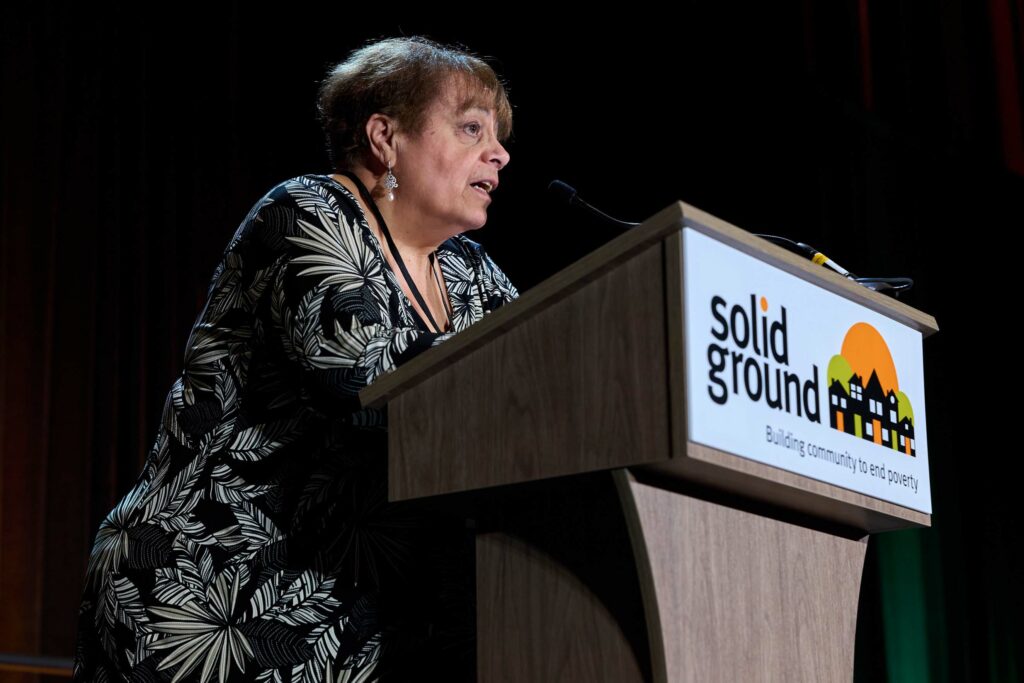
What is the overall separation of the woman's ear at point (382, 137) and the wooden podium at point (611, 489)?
0.59 metres

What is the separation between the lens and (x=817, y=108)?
391 cm

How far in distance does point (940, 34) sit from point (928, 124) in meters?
0.25

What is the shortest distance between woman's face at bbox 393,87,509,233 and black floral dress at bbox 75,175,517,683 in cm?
21

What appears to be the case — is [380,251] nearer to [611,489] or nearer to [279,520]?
[279,520]

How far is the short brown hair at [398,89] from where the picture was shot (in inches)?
67.5

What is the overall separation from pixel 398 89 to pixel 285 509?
26.0 inches

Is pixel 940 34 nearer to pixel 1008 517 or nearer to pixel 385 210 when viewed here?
pixel 1008 517

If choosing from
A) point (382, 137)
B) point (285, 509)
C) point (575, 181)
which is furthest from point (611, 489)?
point (575, 181)

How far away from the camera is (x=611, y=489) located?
3.59ft

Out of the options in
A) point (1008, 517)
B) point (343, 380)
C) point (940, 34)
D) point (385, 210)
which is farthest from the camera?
point (1008, 517)

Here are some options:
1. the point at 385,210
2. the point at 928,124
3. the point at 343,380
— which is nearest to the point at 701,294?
the point at 343,380

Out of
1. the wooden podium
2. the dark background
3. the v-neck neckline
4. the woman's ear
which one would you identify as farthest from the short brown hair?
the dark background

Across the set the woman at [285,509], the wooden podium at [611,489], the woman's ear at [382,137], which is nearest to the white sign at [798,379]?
the wooden podium at [611,489]

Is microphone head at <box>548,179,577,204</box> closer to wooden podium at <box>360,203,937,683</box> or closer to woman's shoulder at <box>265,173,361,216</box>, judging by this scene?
woman's shoulder at <box>265,173,361,216</box>
